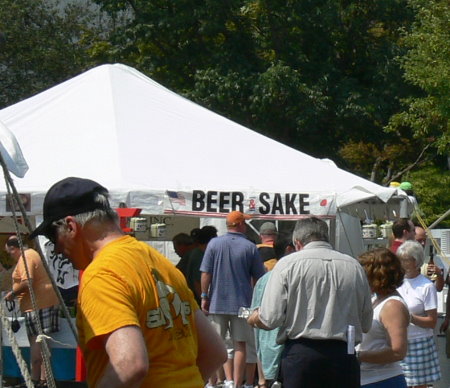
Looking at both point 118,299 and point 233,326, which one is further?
point 233,326

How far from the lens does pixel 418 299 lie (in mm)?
7762

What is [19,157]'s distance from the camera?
202 inches

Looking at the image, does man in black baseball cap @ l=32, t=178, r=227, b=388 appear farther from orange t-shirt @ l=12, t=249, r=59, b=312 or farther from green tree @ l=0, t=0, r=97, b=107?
green tree @ l=0, t=0, r=97, b=107

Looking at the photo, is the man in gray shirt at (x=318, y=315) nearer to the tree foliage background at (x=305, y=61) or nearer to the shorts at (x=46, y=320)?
the shorts at (x=46, y=320)

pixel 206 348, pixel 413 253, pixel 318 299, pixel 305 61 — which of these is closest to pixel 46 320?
pixel 413 253

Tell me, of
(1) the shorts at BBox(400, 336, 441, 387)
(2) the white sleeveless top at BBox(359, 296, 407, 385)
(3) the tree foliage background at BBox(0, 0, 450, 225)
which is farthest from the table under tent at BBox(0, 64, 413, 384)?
(3) the tree foliage background at BBox(0, 0, 450, 225)

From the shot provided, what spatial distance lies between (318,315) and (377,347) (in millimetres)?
412

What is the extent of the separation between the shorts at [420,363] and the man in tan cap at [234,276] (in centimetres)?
322

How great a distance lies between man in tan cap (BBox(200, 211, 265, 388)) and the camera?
10677 mm

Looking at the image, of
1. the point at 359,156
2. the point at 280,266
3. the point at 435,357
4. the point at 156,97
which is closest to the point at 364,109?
the point at 359,156

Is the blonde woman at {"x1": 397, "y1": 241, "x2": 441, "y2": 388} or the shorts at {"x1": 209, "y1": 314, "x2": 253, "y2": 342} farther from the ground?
the blonde woman at {"x1": 397, "y1": 241, "x2": 441, "y2": 388}

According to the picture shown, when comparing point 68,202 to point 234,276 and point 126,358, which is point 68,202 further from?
point 234,276

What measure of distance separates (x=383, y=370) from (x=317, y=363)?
424 mm

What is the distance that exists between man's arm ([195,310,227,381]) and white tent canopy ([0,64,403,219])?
6.56m
